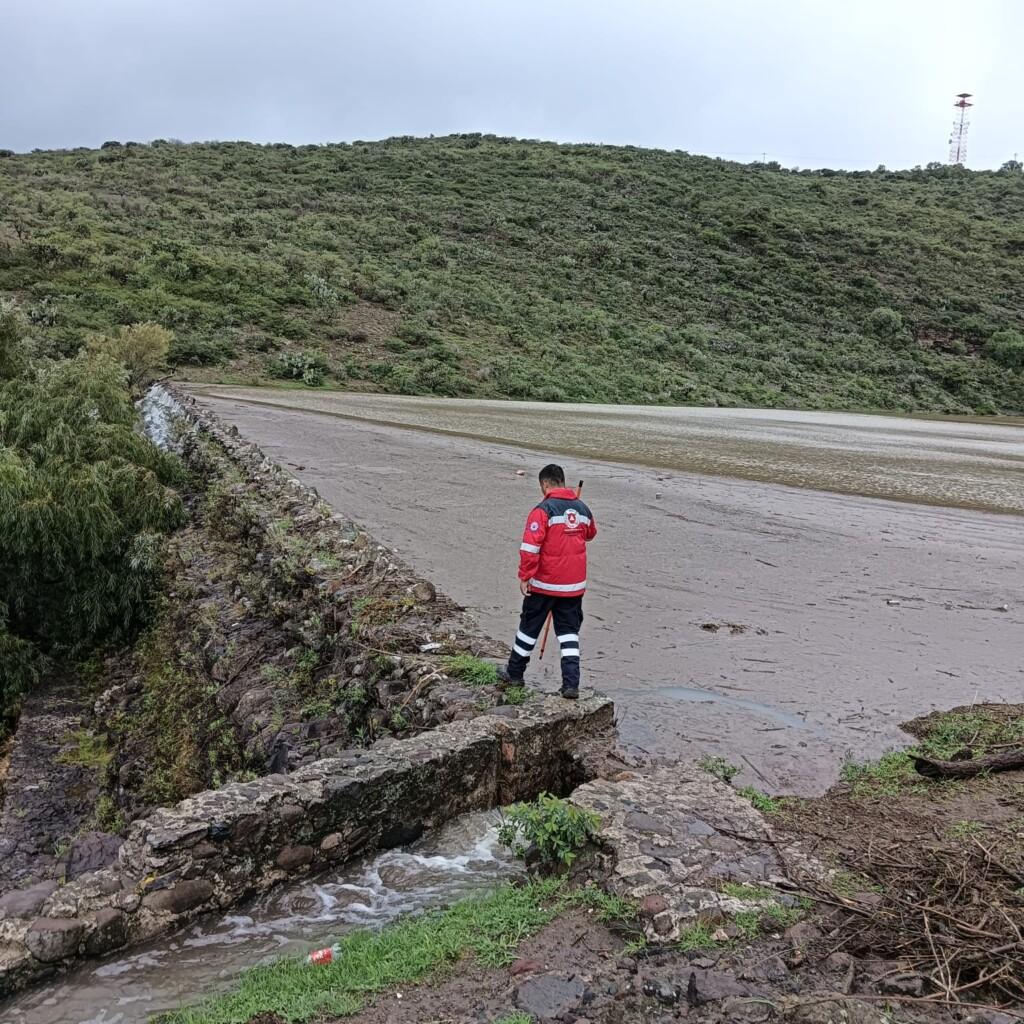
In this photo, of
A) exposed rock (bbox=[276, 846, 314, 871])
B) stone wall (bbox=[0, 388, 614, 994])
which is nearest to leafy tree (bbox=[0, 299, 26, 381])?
stone wall (bbox=[0, 388, 614, 994])

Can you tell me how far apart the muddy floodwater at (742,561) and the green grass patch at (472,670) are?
93 cm

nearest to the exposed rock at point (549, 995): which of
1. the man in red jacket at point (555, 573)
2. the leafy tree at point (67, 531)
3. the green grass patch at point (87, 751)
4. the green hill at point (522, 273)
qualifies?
the man in red jacket at point (555, 573)

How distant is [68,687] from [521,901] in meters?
8.95

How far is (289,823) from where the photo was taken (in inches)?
197

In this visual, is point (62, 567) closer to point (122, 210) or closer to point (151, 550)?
point (151, 550)

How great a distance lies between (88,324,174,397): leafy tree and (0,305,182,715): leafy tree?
1888 cm

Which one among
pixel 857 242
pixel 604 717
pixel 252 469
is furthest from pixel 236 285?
pixel 857 242

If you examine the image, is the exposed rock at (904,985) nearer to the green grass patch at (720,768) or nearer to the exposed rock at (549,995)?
the exposed rock at (549,995)

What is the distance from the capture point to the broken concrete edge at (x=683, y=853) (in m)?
4.19

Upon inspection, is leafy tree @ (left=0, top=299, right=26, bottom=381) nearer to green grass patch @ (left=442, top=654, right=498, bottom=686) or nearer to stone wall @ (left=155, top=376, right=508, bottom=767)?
stone wall @ (left=155, top=376, right=508, bottom=767)

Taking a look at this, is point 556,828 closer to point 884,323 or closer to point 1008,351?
point 1008,351

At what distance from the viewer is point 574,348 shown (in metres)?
53.1

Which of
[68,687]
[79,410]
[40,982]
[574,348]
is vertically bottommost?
[68,687]

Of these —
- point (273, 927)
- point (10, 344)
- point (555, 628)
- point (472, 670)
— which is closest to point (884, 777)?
point (555, 628)
